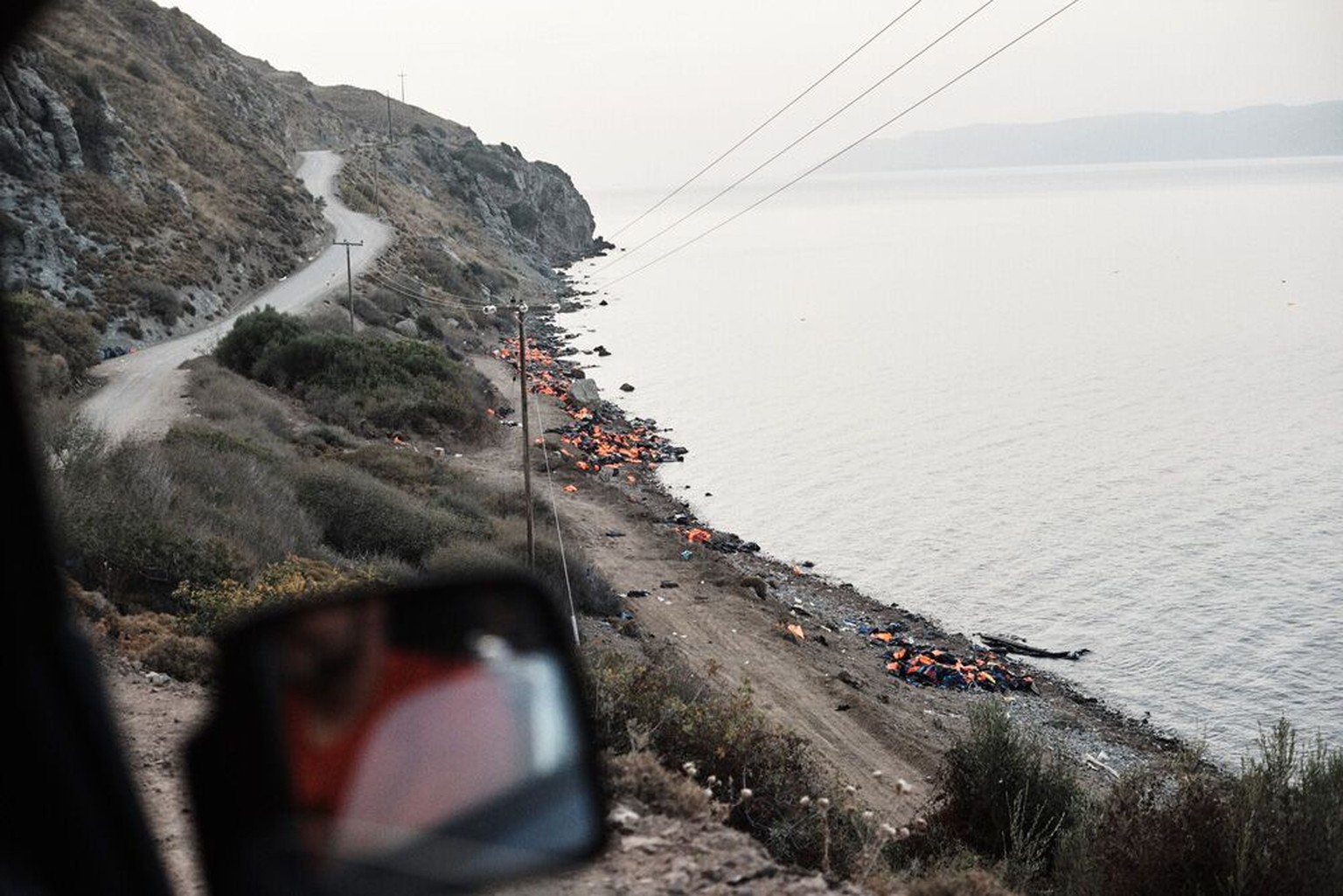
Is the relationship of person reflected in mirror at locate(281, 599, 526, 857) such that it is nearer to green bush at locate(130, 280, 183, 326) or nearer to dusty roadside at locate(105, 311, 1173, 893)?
dusty roadside at locate(105, 311, 1173, 893)

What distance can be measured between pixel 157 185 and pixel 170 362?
64.9 ft

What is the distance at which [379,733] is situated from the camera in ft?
7.45

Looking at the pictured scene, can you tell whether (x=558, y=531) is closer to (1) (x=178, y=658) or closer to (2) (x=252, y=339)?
(2) (x=252, y=339)

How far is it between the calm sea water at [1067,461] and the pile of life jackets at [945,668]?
5.59 feet

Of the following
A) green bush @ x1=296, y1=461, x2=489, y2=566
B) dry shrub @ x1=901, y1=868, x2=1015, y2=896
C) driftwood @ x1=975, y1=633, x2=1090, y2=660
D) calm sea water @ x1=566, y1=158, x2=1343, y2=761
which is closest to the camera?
dry shrub @ x1=901, y1=868, x2=1015, y2=896

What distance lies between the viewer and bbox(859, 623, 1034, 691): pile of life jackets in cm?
2353

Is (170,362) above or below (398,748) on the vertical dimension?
above

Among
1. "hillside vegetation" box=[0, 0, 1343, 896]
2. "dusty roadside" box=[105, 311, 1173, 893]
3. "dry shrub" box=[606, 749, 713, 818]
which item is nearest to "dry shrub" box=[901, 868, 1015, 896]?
"hillside vegetation" box=[0, 0, 1343, 896]

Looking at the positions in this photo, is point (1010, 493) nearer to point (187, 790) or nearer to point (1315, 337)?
point (187, 790)

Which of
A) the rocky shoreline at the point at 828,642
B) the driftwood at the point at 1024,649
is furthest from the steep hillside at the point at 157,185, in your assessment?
the driftwood at the point at 1024,649

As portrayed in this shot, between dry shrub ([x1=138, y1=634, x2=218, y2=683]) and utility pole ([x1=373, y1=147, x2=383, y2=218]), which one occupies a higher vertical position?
utility pole ([x1=373, y1=147, x2=383, y2=218])

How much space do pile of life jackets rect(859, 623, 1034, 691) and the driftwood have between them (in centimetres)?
57

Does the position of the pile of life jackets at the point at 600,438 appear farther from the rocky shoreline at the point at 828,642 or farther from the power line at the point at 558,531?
the rocky shoreline at the point at 828,642

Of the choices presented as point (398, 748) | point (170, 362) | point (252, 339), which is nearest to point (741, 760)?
point (398, 748)
